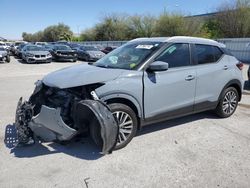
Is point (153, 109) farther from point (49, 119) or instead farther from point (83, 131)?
point (49, 119)

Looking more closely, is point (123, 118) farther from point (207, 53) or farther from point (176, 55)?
point (207, 53)

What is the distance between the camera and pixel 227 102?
5496mm

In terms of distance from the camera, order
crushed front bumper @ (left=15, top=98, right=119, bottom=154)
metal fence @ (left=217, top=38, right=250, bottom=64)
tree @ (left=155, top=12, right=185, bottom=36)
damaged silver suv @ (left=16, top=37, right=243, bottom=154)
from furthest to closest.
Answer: tree @ (left=155, top=12, right=185, bottom=36) < metal fence @ (left=217, top=38, right=250, bottom=64) < damaged silver suv @ (left=16, top=37, right=243, bottom=154) < crushed front bumper @ (left=15, top=98, right=119, bottom=154)

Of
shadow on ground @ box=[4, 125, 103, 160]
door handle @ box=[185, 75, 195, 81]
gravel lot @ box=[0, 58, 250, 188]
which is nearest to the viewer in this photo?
gravel lot @ box=[0, 58, 250, 188]

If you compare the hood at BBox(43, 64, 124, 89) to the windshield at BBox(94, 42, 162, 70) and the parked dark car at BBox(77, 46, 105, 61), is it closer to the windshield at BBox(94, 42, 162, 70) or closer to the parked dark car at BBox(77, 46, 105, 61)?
the windshield at BBox(94, 42, 162, 70)

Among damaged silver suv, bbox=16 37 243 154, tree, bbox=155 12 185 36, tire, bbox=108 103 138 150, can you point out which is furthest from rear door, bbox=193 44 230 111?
tree, bbox=155 12 185 36

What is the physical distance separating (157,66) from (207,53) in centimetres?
158

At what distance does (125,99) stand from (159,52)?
1021mm

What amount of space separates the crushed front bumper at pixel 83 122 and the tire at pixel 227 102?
279 cm

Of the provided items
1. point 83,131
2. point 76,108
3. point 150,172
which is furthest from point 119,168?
point 76,108

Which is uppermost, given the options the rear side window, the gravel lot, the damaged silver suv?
the rear side window

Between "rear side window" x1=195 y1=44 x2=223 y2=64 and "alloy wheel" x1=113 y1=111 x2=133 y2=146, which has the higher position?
"rear side window" x1=195 y1=44 x2=223 y2=64

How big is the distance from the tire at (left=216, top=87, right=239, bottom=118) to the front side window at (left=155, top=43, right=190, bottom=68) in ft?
4.42

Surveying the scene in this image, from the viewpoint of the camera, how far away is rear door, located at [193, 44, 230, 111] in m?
4.82
